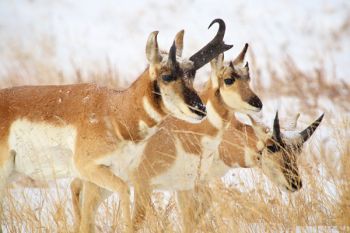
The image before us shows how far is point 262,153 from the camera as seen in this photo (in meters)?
5.61

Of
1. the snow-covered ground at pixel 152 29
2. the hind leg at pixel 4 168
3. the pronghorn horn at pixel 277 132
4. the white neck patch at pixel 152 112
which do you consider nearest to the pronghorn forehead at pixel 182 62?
the white neck patch at pixel 152 112

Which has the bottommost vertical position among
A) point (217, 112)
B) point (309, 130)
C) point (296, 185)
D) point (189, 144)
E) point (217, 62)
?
point (296, 185)

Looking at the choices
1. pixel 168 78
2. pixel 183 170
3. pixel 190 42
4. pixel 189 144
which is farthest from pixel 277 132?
pixel 190 42

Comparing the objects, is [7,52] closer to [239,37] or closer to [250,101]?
[239,37]

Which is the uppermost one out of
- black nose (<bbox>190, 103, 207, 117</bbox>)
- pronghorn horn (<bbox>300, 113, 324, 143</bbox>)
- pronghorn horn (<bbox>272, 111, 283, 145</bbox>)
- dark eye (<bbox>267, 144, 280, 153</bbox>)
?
black nose (<bbox>190, 103, 207, 117</bbox>)

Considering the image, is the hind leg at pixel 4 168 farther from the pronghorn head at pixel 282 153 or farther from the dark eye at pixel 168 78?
the pronghorn head at pixel 282 153

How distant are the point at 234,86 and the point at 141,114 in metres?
Answer: 1.13

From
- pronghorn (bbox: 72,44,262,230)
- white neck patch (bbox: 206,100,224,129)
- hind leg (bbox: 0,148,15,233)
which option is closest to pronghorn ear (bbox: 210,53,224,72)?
pronghorn (bbox: 72,44,262,230)

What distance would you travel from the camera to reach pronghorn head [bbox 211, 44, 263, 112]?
5.35 metres

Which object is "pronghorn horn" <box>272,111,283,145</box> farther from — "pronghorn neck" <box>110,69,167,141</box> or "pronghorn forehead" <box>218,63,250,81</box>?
"pronghorn neck" <box>110,69,167,141</box>

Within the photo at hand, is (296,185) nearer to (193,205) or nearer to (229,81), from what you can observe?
(193,205)

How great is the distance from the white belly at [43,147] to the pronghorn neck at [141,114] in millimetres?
345

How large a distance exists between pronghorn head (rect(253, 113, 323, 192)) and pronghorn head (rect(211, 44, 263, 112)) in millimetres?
249

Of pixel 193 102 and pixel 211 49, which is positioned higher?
pixel 211 49
